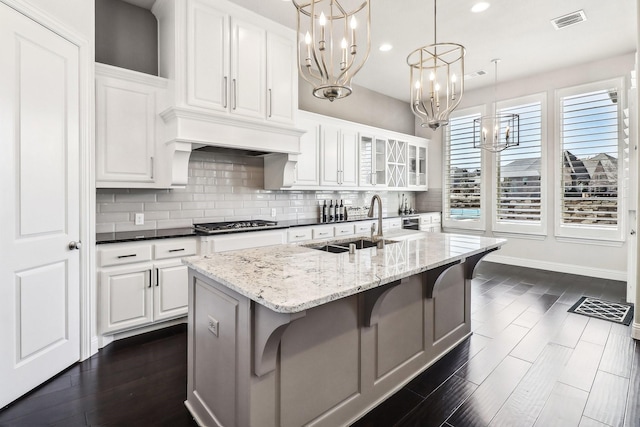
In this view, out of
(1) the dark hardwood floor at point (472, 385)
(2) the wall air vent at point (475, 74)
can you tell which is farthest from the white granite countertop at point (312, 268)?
(2) the wall air vent at point (475, 74)

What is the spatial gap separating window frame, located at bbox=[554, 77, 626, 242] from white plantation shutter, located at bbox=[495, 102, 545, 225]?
229 mm

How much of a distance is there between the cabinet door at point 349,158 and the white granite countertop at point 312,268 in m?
2.57

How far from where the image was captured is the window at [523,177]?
5238mm

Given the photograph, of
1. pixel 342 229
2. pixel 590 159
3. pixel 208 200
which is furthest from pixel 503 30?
pixel 208 200

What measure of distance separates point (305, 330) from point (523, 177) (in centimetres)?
528

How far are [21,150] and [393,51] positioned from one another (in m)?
4.04

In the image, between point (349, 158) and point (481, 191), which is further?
point (481, 191)

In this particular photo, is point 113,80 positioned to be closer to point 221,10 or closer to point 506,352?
point 221,10

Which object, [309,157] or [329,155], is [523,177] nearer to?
[329,155]

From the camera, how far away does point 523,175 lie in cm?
541

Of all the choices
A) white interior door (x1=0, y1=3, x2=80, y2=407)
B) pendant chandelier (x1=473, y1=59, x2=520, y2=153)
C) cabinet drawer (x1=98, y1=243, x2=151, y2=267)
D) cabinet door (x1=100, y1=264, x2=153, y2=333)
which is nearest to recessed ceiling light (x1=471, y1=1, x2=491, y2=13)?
pendant chandelier (x1=473, y1=59, x2=520, y2=153)

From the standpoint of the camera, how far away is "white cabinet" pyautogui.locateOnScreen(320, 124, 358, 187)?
455cm

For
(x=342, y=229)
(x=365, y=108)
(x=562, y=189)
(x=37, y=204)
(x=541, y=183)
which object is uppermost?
(x=365, y=108)

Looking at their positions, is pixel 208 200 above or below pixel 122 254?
above
